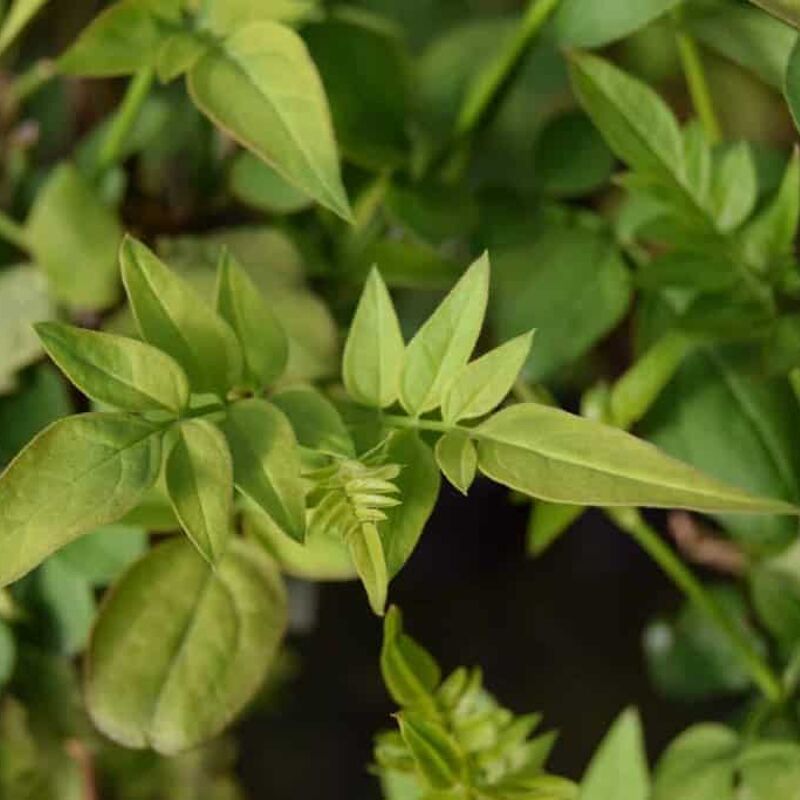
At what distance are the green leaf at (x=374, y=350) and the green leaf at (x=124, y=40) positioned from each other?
0.12 m

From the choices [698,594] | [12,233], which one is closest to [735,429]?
[698,594]

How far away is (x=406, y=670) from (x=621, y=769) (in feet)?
→ 0.31

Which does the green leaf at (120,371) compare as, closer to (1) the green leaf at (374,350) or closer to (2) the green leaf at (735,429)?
(1) the green leaf at (374,350)

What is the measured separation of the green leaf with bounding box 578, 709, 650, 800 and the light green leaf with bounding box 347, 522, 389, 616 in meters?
0.15

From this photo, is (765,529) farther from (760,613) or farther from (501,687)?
(501,687)

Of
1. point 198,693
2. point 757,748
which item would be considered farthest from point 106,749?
point 757,748

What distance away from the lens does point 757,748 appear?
464mm

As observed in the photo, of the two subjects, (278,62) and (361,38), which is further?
(361,38)

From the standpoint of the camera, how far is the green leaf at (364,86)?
522 millimetres

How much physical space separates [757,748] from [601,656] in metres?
0.33

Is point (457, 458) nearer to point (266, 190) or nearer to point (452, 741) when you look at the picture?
point (452, 741)

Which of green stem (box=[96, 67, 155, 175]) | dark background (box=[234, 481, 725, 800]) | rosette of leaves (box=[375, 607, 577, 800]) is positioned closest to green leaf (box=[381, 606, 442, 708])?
rosette of leaves (box=[375, 607, 577, 800])

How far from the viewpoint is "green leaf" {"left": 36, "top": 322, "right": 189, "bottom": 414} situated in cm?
35

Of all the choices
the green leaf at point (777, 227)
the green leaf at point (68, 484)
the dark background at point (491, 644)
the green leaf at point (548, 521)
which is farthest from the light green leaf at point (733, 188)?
the dark background at point (491, 644)
